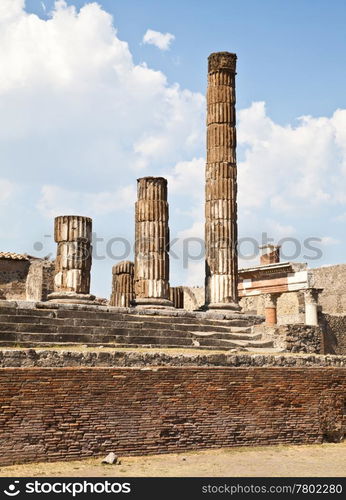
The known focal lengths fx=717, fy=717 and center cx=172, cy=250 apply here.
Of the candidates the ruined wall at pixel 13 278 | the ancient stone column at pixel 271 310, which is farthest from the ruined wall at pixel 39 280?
the ancient stone column at pixel 271 310

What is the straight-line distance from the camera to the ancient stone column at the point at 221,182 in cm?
1691

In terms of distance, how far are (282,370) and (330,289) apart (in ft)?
71.9

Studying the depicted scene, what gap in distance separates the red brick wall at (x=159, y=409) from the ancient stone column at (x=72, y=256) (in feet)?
16.2

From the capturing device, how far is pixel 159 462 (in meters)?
9.19

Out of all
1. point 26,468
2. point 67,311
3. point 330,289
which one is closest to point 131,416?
point 26,468

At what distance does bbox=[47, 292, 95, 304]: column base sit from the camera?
1408cm

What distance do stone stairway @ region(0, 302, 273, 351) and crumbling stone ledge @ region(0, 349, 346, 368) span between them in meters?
2.08

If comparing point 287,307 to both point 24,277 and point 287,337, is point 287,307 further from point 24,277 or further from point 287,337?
point 287,337

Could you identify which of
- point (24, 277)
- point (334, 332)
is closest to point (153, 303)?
point (334, 332)

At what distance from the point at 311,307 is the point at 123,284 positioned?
22.3ft

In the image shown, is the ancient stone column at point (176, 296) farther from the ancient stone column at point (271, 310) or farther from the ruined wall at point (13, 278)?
the ruined wall at point (13, 278)

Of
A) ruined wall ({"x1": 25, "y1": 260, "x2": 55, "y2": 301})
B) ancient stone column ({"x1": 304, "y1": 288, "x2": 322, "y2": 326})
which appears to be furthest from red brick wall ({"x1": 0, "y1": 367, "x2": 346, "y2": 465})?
ruined wall ({"x1": 25, "y1": 260, "x2": 55, "y2": 301})

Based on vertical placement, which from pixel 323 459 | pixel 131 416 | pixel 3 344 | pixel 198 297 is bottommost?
pixel 323 459

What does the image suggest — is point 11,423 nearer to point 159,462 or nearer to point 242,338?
point 159,462
